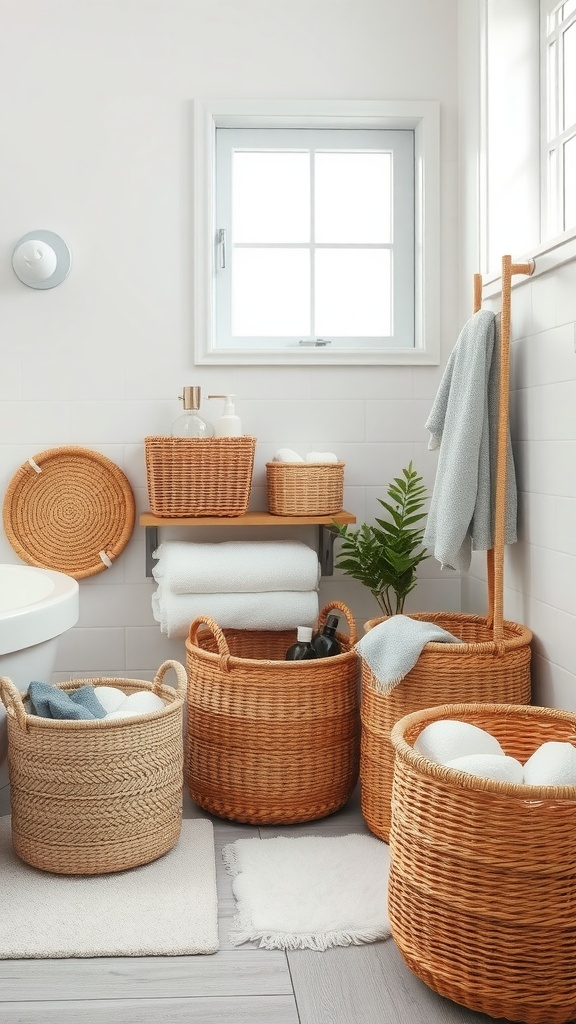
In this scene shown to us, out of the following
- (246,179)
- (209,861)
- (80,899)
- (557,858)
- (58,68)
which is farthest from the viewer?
(246,179)

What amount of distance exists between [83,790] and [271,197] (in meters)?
1.79

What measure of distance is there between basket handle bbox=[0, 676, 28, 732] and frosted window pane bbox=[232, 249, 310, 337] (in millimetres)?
1315

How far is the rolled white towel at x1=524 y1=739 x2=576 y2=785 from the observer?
1.42 metres

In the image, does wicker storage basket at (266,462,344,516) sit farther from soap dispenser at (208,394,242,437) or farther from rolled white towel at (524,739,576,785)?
rolled white towel at (524,739,576,785)

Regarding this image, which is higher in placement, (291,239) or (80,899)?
(291,239)

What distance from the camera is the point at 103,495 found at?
2615 millimetres

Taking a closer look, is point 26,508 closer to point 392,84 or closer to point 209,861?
point 209,861

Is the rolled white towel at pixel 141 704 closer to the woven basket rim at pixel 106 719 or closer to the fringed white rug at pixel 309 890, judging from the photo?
the woven basket rim at pixel 106 719

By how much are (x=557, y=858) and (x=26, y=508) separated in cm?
180

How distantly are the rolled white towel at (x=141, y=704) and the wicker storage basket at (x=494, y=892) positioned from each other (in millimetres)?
767

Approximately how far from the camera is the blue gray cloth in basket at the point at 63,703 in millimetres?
1890

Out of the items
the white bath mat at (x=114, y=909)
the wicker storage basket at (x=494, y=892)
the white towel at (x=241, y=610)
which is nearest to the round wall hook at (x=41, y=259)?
the white towel at (x=241, y=610)

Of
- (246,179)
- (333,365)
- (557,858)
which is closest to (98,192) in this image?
(246,179)

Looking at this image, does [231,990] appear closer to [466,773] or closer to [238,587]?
[466,773]
